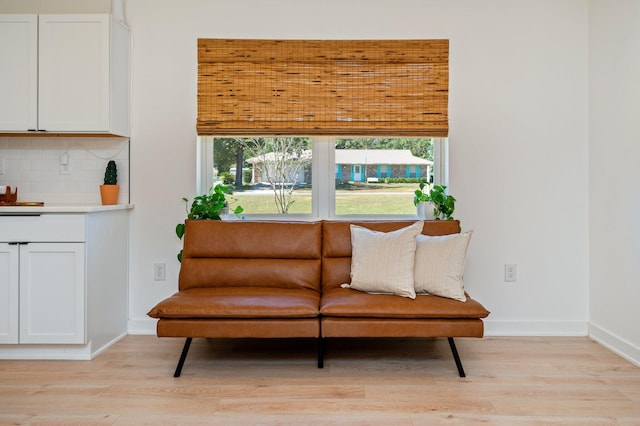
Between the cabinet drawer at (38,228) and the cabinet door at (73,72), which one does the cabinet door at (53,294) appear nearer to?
the cabinet drawer at (38,228)

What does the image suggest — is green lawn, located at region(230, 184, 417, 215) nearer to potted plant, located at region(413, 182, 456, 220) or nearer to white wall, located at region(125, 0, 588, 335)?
potted plant, located at region(413, 182, 456, 220)

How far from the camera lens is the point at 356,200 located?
3.91m

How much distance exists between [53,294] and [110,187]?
84 centimetres

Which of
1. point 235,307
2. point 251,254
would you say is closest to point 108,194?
point 251,254

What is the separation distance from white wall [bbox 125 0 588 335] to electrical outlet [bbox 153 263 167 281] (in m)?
0.31

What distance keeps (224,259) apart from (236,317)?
0.64 meters

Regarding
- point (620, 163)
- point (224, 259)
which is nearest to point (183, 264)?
point (224, 259)

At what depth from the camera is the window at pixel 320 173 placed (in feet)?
12.7

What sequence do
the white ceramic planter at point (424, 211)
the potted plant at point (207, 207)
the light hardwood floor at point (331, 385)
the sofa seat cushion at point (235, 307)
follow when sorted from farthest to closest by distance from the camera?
Answer: the white ceramic planter at point (424, 211)
the potted plant at point (207, 207)
the sofa seat cushion at point (235, 307)
the light hardwood floor at point (331, 385)

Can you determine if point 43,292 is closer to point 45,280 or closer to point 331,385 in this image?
point 45,280

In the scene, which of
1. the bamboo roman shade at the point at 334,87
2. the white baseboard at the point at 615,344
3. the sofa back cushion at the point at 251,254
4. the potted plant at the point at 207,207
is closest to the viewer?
the white baseboard at the point at 615,344

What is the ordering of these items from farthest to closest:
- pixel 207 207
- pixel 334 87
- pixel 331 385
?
pixel 334 87 → pixel 207 207 → pixel 331 385

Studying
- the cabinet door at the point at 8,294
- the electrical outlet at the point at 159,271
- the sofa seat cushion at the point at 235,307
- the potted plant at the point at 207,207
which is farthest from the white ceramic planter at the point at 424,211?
the cabinet door at the point at 8,294

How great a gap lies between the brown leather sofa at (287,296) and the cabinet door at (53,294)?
2.06 ft
